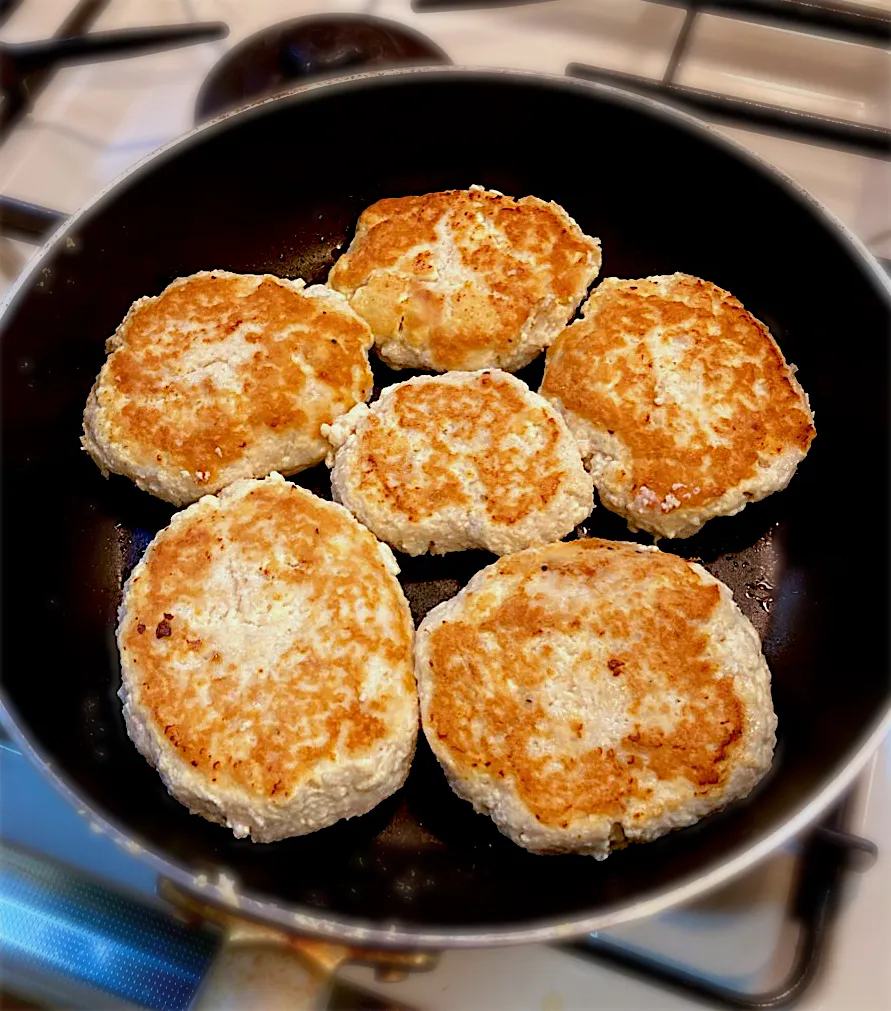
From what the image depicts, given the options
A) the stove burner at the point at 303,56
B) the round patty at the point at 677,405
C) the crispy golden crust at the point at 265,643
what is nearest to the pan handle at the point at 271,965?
the crispy golden crust at the point at 265,643

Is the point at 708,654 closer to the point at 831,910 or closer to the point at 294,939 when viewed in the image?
the point at 831,910

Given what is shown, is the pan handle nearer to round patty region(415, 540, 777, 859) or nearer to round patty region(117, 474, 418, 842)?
round patty region(117, 474, 418, 842)

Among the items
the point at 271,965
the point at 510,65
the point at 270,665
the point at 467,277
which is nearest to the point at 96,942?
the point at 271,965

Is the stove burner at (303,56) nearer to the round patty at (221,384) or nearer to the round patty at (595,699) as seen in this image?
the round patty at (221,384)

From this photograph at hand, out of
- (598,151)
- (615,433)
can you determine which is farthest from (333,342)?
(598,151)

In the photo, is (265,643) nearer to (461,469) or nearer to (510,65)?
(461,469)

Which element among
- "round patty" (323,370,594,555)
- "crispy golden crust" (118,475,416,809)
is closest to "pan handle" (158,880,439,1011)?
"crispy golden crust" (118,475,416,809)

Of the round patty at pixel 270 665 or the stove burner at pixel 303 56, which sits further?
the stove burner at pixel 303 56
